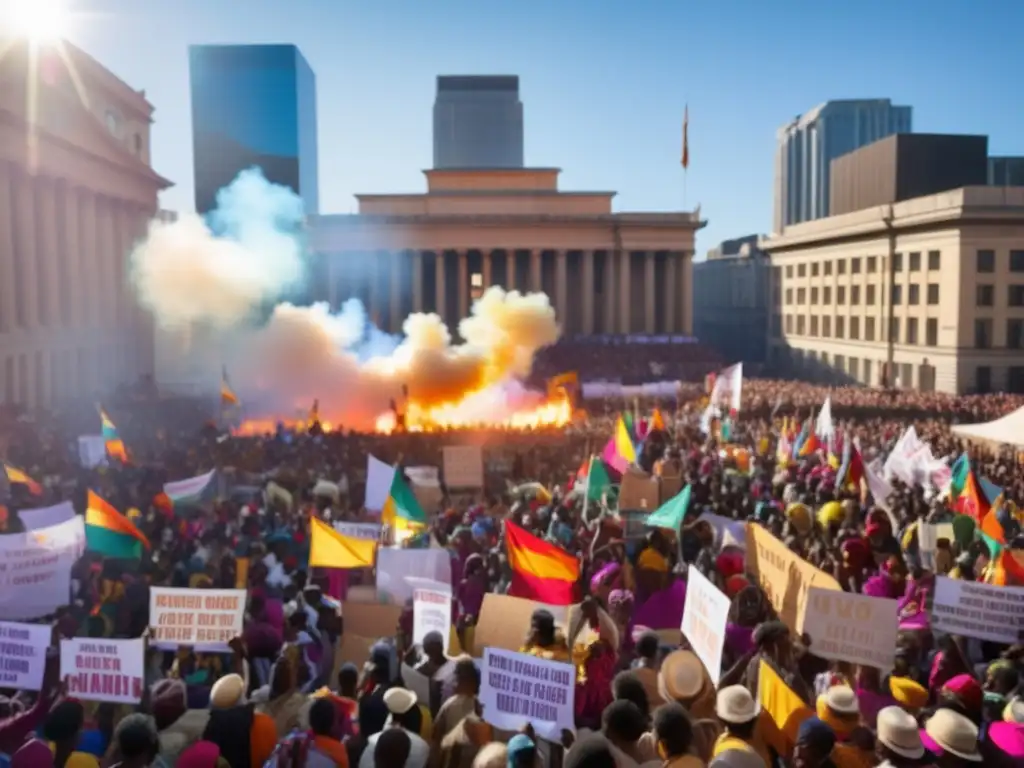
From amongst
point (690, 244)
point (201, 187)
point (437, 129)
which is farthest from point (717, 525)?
point (437, 129)

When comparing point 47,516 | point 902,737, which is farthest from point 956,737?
point 47,516

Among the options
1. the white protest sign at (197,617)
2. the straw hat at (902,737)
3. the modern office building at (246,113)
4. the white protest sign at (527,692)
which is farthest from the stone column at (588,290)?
the modern office building at (246,113)

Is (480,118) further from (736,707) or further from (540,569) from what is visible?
(736,707)

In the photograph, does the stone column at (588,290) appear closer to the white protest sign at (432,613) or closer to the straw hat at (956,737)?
the white protest sign at (432,613)

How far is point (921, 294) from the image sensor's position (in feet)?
180

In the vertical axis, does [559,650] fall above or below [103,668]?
above

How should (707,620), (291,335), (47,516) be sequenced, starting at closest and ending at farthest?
(707,620) → (47,516) → (291,335)

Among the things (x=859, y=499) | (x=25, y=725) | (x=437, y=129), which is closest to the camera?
(x=25, y=725)

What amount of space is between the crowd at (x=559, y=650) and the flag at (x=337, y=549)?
399 mm

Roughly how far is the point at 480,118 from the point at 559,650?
168 m

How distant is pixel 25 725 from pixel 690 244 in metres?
65.1

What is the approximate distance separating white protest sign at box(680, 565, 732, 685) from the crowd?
113 millimetres

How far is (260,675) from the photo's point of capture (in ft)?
28.1

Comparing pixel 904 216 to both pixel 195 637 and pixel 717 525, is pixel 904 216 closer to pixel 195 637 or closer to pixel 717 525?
pixel 717 525
